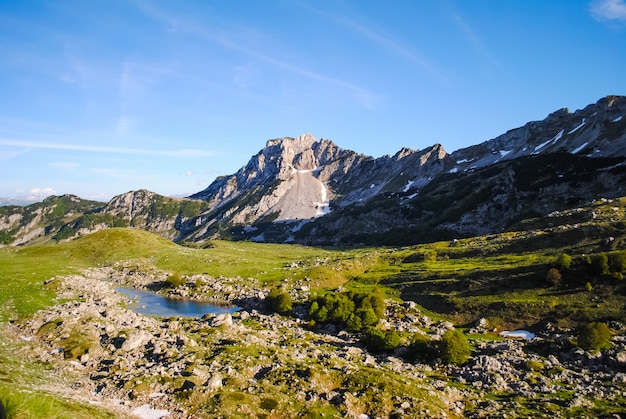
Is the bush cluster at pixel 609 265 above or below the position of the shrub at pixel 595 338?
above

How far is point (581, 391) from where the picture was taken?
1564 inches

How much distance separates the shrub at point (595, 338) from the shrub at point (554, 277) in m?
21.3

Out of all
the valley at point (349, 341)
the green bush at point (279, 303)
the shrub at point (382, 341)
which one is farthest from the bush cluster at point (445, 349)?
the green bush at point (279, 303)

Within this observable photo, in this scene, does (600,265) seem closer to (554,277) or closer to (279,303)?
(554,277)

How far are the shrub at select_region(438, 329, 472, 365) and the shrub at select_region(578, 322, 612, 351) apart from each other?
553 inches

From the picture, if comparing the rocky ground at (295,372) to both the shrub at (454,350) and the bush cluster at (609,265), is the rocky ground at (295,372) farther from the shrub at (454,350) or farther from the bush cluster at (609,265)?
the bush cluster at (609,265)

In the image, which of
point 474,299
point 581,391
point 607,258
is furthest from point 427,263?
point 581,391

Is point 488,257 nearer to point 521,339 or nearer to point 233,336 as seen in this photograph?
point 521,339

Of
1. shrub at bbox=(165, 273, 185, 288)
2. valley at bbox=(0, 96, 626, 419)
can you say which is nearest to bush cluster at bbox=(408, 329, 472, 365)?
valley at bbox=(0, 96, 626, 419)

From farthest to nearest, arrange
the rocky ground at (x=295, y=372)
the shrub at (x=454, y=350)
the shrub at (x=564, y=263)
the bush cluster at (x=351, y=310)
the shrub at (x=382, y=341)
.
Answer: the shrub at (x=564, y=263), the bush cluster at (x=351, y=310), the shrub at (x=382, y=341), the shrub at (x=454, y=350), the rocky ground at (x=295, y=372)

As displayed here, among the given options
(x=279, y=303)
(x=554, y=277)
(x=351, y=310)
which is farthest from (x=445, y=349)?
(x=279, y=303)

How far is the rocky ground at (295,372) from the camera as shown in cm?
3662

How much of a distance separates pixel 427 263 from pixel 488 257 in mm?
15790

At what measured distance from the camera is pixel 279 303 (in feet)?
266
